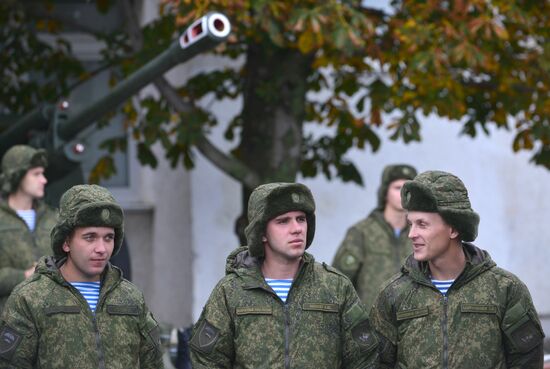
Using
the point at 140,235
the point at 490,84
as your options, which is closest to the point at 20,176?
the point at 490,84

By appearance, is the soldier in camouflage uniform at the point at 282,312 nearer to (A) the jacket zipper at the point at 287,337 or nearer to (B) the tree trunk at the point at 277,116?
(A) the jacket zipper at the point at 287,337

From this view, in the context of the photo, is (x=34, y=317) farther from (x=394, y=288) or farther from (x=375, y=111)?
(x=375, y=111)

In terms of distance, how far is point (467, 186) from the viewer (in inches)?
538

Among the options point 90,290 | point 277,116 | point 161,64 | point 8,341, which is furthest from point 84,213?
point 277,116

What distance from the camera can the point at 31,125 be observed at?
994 centimetres

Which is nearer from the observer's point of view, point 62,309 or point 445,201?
point 62,309

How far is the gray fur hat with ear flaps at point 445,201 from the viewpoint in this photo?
5.99 metres

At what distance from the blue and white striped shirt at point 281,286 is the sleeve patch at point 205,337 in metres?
0.31

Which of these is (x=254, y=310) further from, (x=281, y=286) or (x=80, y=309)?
(x=80, y=309)

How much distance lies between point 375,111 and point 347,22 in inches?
32.3

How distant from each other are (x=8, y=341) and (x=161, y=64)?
3.54m

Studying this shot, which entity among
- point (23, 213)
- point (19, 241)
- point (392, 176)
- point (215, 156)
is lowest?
point (19, 241)

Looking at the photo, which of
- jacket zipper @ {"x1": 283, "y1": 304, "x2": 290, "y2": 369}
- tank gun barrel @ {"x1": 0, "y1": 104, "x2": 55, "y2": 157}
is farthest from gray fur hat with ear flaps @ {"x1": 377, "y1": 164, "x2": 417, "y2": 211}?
jacket zipper @ {"x1": 283, "y1": 304, "x2": 290, "y2": 369}

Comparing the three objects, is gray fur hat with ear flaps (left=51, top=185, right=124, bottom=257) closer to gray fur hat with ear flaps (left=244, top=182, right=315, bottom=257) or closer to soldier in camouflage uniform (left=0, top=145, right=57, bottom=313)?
gray fur hat with ear flaps (left=244, top=182, right=315, bottom=257)
